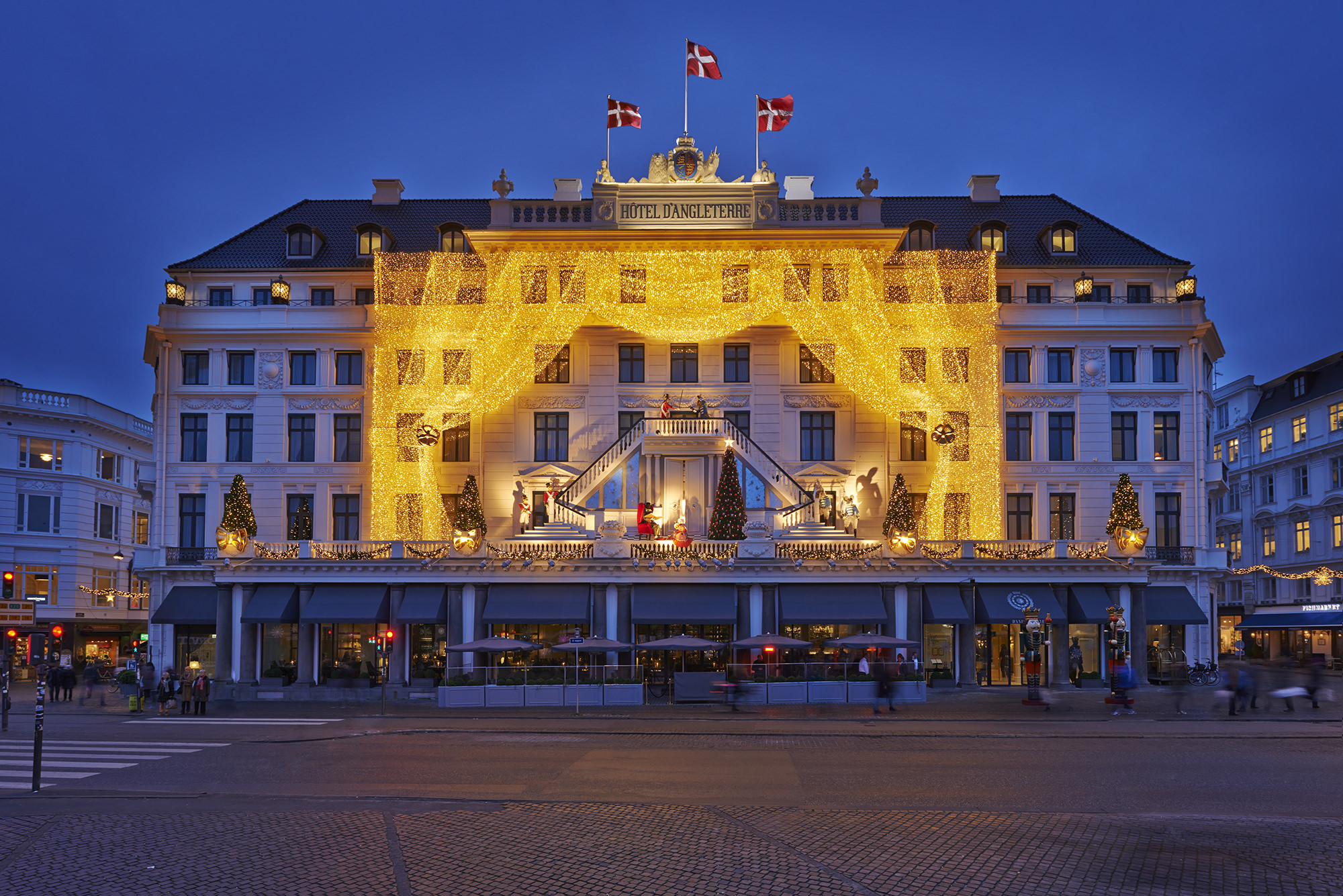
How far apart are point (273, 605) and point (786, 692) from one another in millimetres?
20747

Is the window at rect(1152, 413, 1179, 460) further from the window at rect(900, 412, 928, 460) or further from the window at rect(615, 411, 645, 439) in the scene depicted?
the window at rect(615, 411, 645, 439)

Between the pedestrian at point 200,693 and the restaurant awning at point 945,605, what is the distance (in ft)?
85.3

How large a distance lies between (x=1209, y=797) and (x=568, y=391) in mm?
36358

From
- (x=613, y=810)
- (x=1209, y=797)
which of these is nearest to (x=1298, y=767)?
(x=1209, y=797)

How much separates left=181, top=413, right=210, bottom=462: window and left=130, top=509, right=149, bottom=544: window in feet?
63.7

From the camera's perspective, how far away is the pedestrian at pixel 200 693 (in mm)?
36906

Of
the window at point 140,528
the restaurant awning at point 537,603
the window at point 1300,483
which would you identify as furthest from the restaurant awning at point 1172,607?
the window at point 140,528

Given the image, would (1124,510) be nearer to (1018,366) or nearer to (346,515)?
(1018,366)

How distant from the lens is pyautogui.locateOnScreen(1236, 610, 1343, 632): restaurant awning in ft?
205

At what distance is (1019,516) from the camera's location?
51.4 meters

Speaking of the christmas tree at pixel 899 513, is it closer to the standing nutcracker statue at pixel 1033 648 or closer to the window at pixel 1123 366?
the standing nutcracker statue at pixel 1033 648

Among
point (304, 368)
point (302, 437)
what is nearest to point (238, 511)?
point (302, 437)

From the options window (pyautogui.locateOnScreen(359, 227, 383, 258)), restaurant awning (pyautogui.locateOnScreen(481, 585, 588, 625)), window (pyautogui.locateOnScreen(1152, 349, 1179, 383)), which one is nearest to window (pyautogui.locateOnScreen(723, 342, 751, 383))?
restaurant awning (pyautogui.locateOnScreen(481, 585, 588, 625))

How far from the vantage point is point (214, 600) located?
5056 cm
